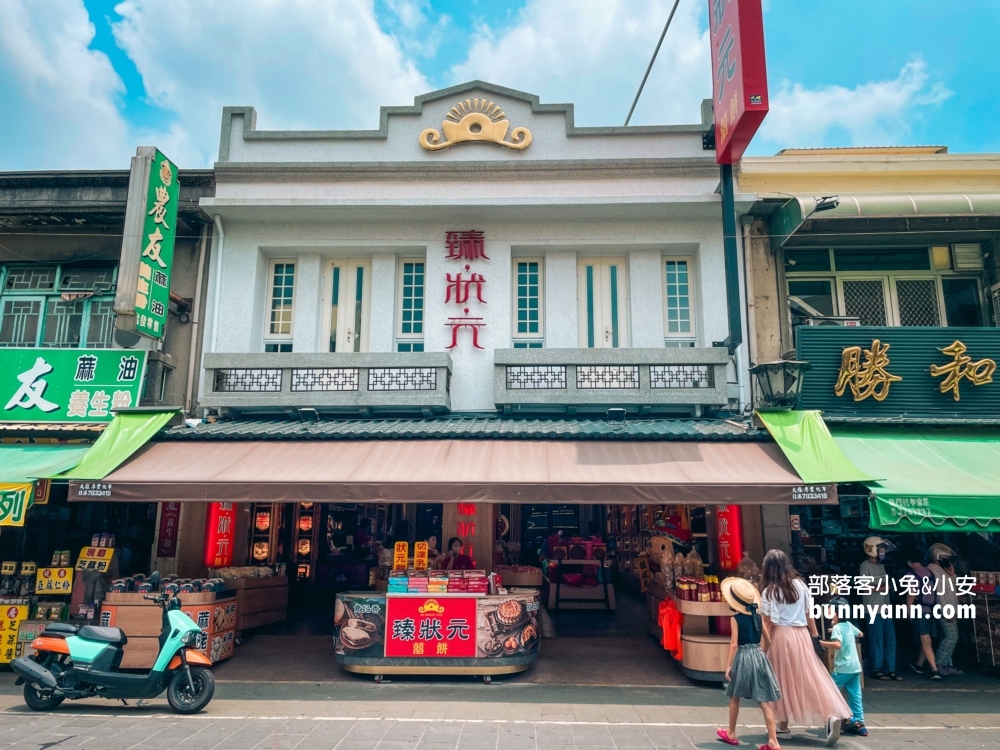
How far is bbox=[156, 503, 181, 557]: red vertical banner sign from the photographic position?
11297mm

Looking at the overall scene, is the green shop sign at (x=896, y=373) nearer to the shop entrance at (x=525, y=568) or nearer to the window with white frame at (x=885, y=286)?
the window with white frame at (x=885, y=286)

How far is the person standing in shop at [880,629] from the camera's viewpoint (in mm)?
9258

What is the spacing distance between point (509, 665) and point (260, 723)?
321cm

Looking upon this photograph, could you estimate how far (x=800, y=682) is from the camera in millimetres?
6680

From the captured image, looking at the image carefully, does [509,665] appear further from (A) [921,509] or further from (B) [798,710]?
(A) [921,509]

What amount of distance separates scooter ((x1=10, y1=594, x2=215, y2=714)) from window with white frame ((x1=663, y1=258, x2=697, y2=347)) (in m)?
8.74

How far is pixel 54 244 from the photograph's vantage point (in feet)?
41.0

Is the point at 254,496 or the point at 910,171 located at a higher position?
the point at 910,171

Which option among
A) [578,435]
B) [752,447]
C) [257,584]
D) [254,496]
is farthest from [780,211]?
[257,584]

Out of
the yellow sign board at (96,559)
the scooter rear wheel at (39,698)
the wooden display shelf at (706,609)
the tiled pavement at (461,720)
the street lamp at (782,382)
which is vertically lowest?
the tiled pavement at (461,720)

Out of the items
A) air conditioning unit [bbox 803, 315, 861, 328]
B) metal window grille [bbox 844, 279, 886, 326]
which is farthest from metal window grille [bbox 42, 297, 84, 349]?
metal window grille [bbox 844, 279, 886, 326]

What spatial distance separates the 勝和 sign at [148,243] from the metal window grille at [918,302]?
13.1 metres

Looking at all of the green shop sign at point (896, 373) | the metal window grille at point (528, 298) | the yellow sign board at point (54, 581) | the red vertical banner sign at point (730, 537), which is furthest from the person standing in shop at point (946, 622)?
the yellow sign board at point (54, 581)

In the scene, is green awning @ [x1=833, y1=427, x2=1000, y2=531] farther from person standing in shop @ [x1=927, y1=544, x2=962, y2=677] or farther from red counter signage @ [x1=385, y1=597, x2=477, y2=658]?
red counter signage @ [x1=385, y1=597, x2=477, y2=658]
